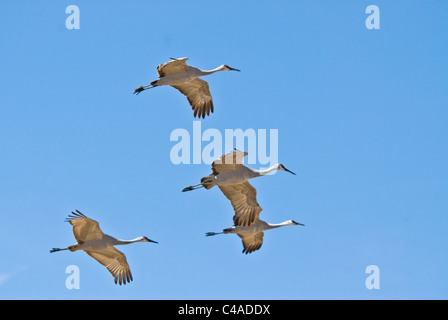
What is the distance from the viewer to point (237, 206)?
20391mm

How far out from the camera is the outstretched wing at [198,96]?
2138cm

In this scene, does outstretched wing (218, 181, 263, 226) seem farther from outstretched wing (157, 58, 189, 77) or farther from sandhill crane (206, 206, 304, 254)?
outstretched wing (157, 58, 189, 77)

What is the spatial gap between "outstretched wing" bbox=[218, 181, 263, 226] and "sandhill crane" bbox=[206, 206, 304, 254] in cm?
24

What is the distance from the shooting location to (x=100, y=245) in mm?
19656

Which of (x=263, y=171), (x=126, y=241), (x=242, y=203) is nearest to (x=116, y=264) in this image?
(x=126, y=241)

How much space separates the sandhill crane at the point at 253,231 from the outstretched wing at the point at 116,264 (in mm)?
2493

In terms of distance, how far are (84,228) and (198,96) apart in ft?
15.5

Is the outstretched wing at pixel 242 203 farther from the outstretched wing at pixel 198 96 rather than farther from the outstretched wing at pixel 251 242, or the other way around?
the outstretched wing at pixel 198 96

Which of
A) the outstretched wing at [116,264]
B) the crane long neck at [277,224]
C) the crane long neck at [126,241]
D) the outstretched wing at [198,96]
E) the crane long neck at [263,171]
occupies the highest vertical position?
the outstretched wing at [198,96]

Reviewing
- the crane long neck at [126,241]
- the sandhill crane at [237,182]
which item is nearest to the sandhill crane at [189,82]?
the sandhill crane at [237,182]

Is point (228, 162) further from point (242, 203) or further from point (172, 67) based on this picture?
point (172, 67)

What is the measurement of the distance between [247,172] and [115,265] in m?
4.17
